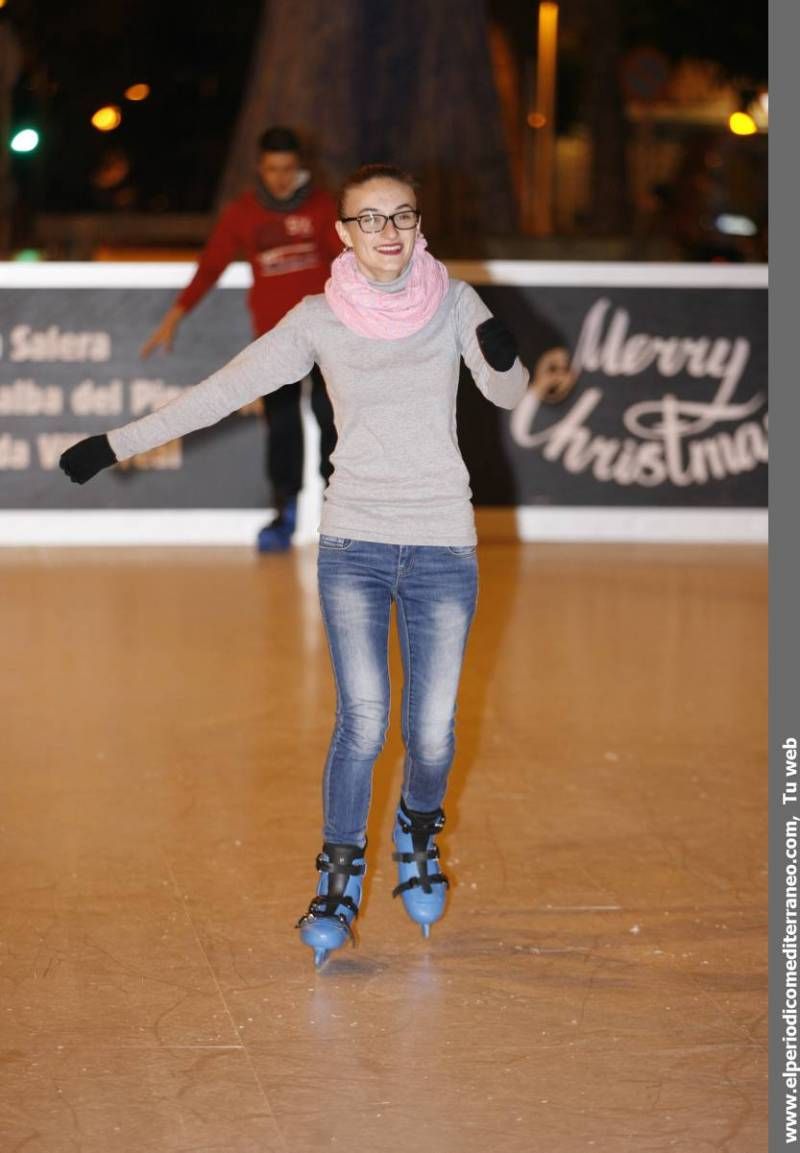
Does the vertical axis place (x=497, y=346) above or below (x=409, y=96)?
below

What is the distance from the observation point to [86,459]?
466cm

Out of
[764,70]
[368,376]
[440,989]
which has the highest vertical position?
[764,70]

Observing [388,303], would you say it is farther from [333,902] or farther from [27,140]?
[27,140]

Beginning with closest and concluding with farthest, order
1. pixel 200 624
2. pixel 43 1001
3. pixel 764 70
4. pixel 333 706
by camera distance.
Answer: pixel 43 1001 < pixel 333 706 < pixel 200 624 < pixel 764 70

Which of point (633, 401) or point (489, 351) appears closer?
point (489, 351)

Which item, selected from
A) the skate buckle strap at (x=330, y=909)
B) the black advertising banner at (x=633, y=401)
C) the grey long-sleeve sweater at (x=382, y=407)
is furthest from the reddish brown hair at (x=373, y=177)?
the black advertising banner at (x=633, y=401)

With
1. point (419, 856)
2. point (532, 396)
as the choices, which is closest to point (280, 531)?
point (532, 396)

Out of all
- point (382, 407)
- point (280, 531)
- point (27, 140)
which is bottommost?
point (280, 531)

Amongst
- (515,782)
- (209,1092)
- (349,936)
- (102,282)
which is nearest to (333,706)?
(515,782)

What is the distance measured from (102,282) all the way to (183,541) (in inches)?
61.7

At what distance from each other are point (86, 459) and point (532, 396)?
23.3 feet

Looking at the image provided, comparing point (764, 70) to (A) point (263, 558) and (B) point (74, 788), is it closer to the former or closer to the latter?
(A) point (263, 558)

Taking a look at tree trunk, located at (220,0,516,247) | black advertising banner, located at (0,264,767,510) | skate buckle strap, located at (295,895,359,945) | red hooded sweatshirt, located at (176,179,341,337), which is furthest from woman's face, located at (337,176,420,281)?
tree trunk, located at (220,0,516,247)

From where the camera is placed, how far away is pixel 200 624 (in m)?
9.06
